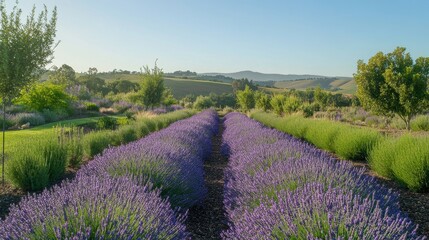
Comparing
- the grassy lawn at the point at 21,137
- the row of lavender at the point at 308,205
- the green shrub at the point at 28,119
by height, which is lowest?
the green shrub at the point at 28,119

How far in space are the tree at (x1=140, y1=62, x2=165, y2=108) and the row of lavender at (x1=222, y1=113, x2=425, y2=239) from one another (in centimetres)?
1926

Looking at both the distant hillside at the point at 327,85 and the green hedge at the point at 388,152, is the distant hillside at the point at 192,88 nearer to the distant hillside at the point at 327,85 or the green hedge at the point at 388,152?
the distant hillside at the point at 327,85

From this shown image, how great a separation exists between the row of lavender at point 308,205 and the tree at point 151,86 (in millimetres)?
19259

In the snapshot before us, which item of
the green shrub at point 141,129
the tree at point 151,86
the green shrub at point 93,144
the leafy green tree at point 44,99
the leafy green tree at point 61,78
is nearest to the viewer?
the green shrub at point 93,144

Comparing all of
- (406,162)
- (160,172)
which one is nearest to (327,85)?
(406,162)

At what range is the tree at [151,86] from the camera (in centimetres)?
2361

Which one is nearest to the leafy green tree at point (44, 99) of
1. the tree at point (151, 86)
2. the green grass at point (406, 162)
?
the tree at point (151, 86)

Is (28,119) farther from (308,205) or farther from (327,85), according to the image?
(327,85)

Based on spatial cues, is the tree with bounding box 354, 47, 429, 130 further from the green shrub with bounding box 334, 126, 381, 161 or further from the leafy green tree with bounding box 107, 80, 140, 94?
the leafy green tree with bounding box 107, 80, 140, 94

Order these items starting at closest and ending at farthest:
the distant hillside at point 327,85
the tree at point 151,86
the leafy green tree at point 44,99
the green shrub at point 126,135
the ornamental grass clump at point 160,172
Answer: the ornamental grass clump at point 160,172 < the green shrub at point 126,135 < the leafy green tree at point 44,99 < the tree at point 151,86 < the distant hillside at point 327,85

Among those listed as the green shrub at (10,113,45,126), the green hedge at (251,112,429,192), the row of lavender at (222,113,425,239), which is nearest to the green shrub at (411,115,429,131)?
the green hedge at (251,112,429,192)

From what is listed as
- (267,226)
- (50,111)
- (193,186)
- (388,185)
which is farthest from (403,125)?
(50,111)

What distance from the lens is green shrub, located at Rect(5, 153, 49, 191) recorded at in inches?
218

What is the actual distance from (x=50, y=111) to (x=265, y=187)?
21607 millimetres
